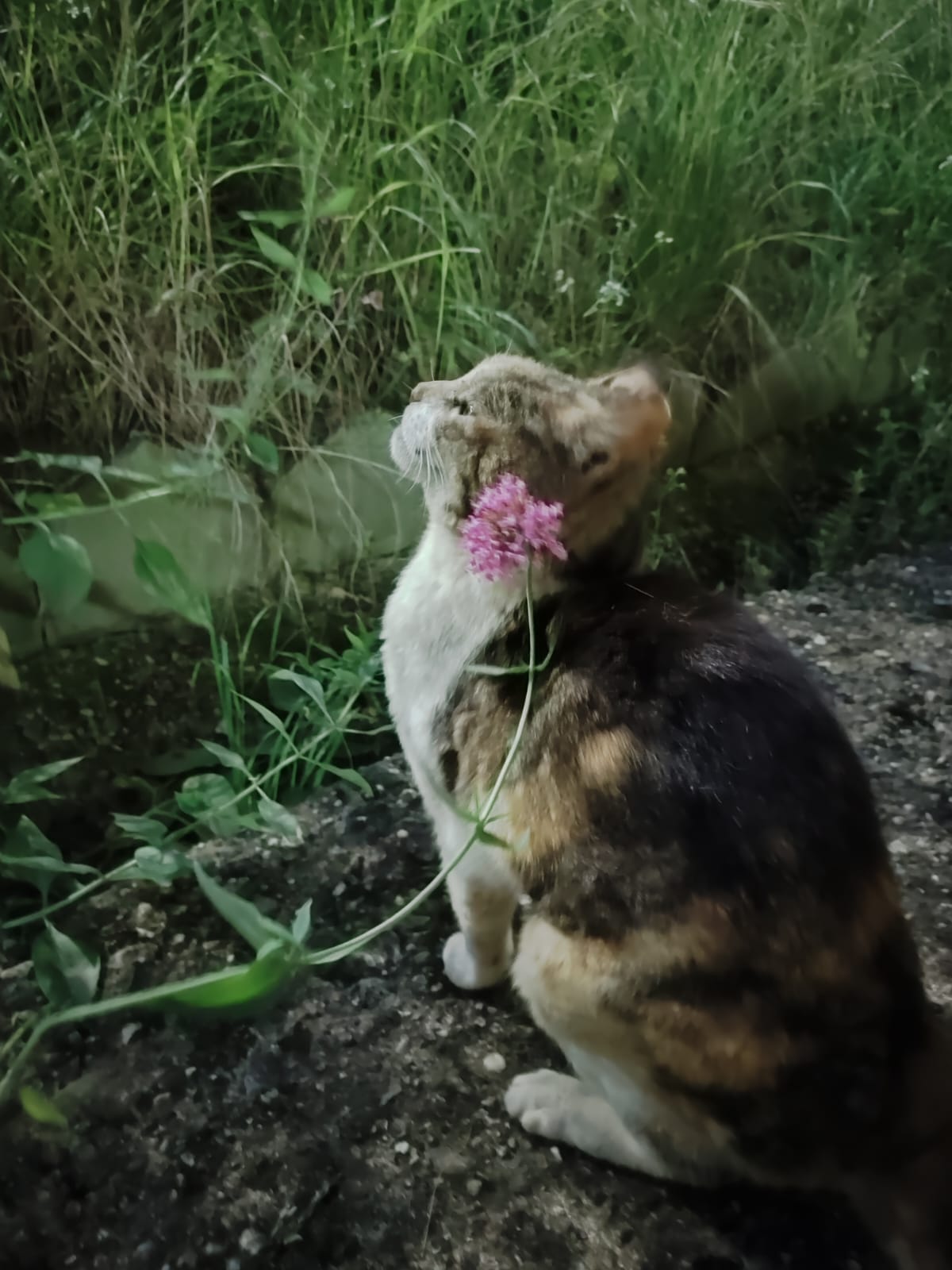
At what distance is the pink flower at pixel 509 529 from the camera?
0.98 m

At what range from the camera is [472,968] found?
1.27 meters

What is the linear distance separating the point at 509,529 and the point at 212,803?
26.4 inches

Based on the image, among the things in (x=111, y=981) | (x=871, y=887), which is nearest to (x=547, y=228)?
(x=871, y=887)

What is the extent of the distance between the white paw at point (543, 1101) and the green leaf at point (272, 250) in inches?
42.9

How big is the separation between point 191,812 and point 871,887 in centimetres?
89

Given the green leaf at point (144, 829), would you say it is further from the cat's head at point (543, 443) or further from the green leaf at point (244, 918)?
the cat's head at point (543, 443)

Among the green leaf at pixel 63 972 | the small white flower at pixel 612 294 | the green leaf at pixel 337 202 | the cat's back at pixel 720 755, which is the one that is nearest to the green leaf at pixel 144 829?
the green leaf at pixel 63 972

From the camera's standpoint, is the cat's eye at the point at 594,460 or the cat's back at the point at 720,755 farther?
the cat's eye at the point at 594,460

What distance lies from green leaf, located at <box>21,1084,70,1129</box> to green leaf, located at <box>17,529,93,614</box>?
0.56 metres

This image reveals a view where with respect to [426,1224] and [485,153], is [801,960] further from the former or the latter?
[485,153]

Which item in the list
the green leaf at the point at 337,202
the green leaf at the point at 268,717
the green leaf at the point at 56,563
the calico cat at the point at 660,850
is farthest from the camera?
the green leaf at the point at 268,717

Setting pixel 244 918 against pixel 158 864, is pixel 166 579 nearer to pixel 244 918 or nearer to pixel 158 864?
pixel 158 864

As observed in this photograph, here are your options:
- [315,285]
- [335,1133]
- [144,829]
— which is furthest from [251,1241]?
[315,285]

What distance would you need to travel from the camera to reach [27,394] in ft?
4.42
